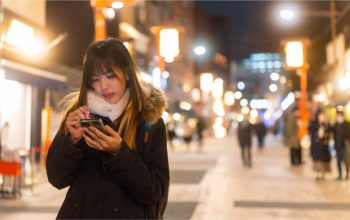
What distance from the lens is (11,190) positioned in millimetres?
13391

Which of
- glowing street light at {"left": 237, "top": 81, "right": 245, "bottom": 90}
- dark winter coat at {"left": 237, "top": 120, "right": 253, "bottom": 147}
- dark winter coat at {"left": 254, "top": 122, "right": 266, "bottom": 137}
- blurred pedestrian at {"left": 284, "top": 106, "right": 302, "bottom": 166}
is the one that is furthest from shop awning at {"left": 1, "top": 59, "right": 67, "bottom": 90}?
glowing street light at {"left": 237, "top": 81, "right": 245, "bottom": 90}

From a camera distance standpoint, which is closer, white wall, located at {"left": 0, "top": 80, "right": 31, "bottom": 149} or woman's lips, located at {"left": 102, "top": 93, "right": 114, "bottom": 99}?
woman's lips, located at {"left": 102, "top": 93, "right": 114, "bottom": 99}

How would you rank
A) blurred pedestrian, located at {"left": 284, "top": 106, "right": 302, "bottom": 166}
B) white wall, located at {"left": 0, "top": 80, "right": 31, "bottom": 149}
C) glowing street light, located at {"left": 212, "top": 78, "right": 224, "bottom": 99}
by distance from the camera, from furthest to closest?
glowing street light, located at {"left": 212, "top": 78, "right": 224, "bottom": 99} → blurred pedestrian, located at {"left": 284, "top": 106, "right": 302, "bottom": 166} → white wall, located at {"left": 0, "top": 80, "right": 31, "bottom": 149}

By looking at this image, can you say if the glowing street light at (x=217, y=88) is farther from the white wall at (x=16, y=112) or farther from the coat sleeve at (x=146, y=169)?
the coat sleeve at (x=146, y=169)

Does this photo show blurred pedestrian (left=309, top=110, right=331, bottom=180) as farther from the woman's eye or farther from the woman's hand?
the woman's hand

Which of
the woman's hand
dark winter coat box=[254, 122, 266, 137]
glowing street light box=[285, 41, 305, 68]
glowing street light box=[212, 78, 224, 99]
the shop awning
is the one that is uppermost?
glowing street light box=[212, 78, 224, 99]

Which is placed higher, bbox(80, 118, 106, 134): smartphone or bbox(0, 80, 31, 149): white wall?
bbox(0, 80, 31, 149): white wall

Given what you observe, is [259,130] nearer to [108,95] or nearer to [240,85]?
[108,95]

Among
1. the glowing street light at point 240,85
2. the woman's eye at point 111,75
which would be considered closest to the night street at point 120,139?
the woman's eye at point 111,75

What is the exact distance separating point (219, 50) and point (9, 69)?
137 m

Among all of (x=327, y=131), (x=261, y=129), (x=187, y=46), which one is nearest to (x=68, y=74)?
(x=327, y=131)

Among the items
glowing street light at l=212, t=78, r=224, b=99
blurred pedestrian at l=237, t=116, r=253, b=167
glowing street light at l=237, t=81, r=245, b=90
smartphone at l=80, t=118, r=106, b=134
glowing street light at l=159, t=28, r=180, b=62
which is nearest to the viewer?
smartphone at l=80, t=118, r=106, b=134

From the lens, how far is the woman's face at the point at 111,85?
8.66ft

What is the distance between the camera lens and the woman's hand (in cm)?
245
